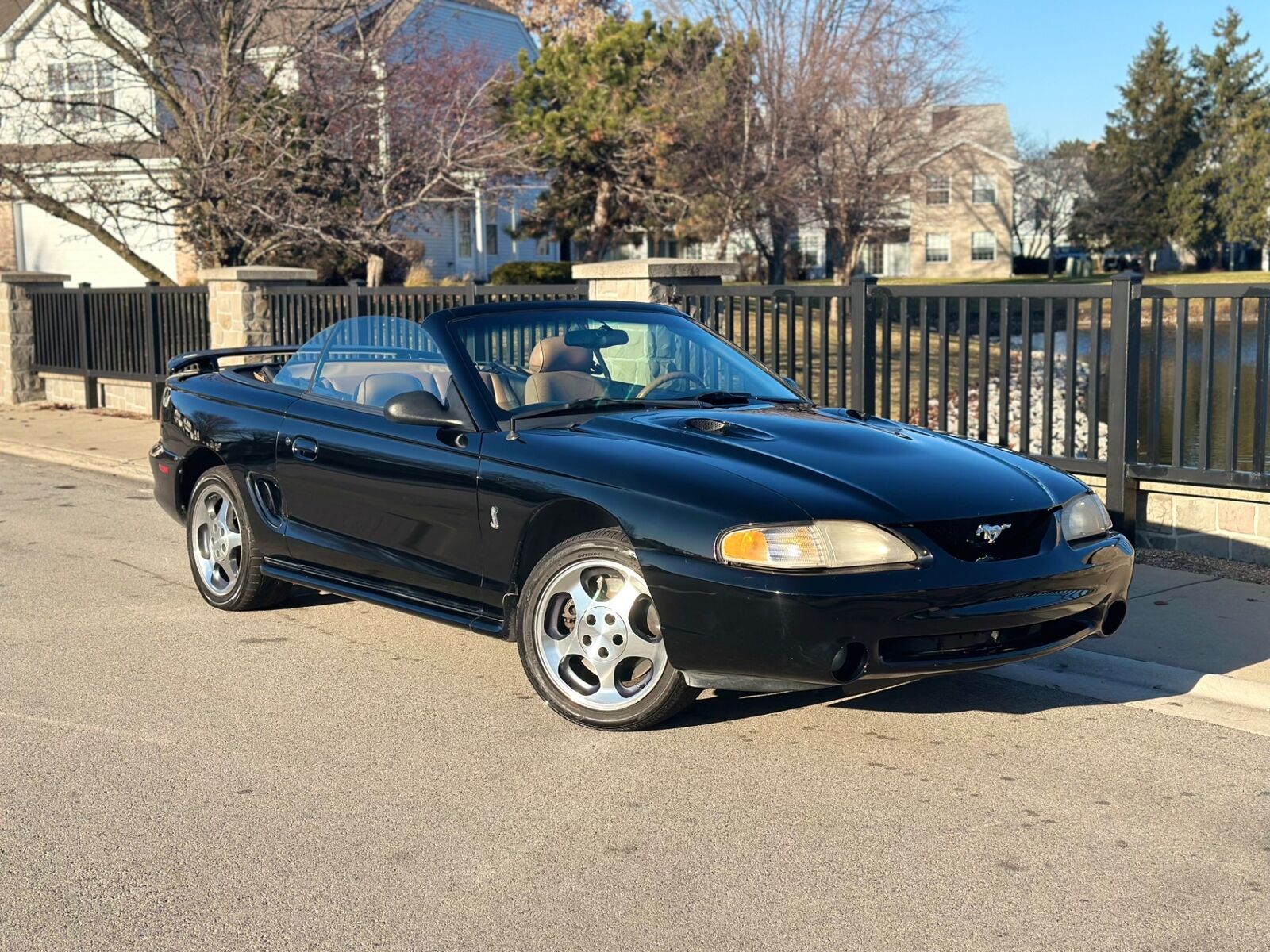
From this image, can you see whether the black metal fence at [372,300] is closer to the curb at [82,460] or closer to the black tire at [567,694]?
the curb at [82,460]

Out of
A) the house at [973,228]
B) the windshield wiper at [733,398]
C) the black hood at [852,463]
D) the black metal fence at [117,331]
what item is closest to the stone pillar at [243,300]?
the black metal fence at [117,331]

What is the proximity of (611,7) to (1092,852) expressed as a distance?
7138 cm

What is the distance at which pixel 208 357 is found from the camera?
8203mm

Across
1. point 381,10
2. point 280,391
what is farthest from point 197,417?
point 381,10

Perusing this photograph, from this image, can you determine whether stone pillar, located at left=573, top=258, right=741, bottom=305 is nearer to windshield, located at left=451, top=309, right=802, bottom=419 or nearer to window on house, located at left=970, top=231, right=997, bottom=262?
windshield, located at left=451, top=309, right=802, bottom=419

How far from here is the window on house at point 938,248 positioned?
66.3 metres

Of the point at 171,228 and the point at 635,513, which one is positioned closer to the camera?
the point at 635,513

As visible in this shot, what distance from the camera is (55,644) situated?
6.84 m

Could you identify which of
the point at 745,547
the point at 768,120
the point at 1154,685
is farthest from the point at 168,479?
the point at 768,120

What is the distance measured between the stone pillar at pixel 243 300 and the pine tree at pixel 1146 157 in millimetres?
56600

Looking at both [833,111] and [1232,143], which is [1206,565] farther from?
[1232,143]

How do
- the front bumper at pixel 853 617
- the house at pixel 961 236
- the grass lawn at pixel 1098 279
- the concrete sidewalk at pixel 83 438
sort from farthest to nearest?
the house at pixel 961 236, the grass lawn at pixel 1098 279, the concrete sidewalk at pixel 83 438, the front bumper at pixel 853 617

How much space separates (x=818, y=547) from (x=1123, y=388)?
458 cm

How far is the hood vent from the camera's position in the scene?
5645mm
